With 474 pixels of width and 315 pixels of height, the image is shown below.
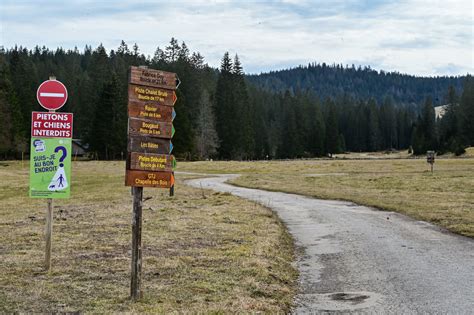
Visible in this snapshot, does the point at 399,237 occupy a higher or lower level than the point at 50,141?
lower

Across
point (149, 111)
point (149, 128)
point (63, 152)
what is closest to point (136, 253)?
point (149, 128)

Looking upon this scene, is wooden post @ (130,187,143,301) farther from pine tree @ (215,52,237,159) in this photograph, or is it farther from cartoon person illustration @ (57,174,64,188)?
pine tree @ (215,52,237,159)

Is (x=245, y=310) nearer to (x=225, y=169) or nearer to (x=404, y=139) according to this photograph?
(x=225, y=169)

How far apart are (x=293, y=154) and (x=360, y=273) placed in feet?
326

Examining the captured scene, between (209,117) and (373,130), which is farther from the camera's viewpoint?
(373,130)

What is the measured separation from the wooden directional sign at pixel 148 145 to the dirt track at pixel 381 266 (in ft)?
9.24

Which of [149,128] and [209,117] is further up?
[209,117]

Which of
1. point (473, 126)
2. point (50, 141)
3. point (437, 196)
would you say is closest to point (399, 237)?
point (50, 141)

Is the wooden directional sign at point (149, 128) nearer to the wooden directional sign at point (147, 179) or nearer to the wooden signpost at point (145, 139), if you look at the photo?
the wooden signpost at point (145, 139)

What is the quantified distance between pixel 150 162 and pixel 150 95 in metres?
0.90

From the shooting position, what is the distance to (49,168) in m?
8.76

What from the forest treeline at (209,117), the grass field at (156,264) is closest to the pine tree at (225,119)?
the forest treeline at (209,117)

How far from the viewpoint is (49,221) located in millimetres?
8852

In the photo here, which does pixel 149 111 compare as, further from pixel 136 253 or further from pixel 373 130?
pixel 373 130
